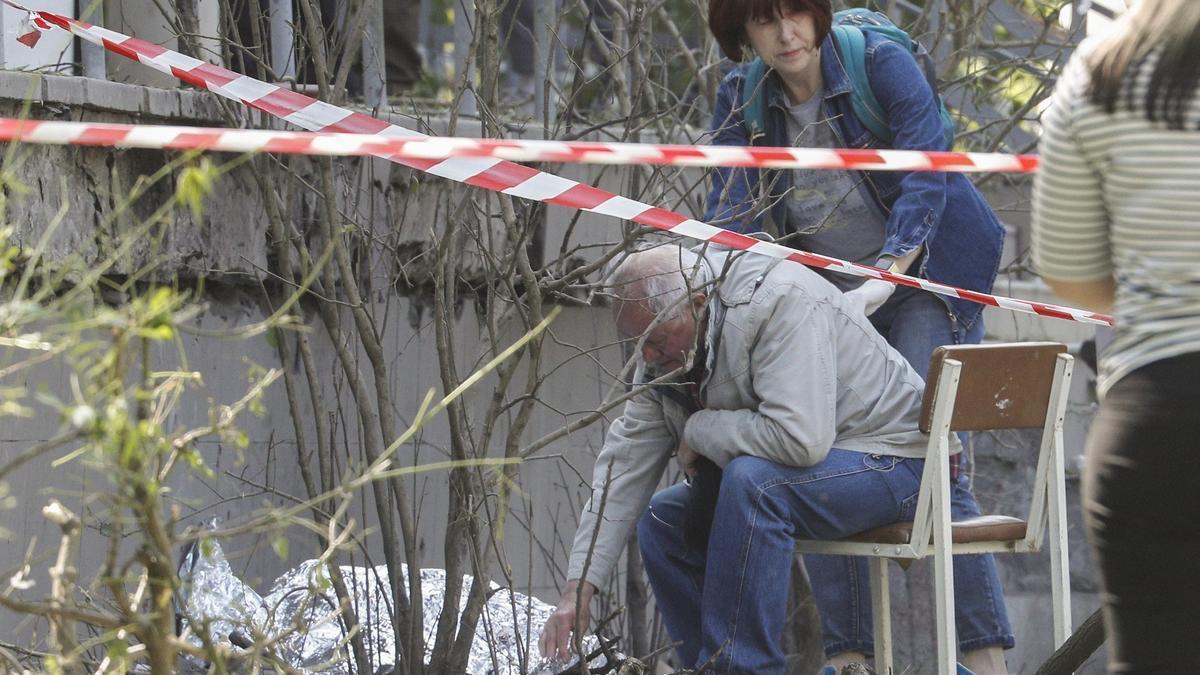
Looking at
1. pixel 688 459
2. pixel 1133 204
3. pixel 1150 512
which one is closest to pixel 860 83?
pixel 688 459

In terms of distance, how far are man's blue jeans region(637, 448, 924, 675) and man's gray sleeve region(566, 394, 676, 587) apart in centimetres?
27

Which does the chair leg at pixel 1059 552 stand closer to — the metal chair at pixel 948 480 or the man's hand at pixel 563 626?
the metal chair at pixel 948 480

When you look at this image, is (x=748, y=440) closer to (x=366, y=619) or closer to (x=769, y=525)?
(x=769, y=525)

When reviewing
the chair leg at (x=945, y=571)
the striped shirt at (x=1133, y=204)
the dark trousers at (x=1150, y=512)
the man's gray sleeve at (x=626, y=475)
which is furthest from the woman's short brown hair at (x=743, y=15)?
the dark trousers at (x=1150, y=512)

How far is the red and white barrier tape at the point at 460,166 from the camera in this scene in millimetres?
3383

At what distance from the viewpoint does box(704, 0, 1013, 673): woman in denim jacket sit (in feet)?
13.1

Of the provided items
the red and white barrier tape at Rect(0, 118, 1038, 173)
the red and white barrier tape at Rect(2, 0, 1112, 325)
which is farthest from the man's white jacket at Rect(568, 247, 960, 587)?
the red and white barrier tape at Rect(0, 118, 1038, 173)

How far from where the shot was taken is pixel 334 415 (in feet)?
13.3

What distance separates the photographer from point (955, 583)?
411 cm

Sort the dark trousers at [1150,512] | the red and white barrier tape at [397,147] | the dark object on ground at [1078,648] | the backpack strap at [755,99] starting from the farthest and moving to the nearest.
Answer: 1. the backpack strap at [755,99]
2. the dark object on ground at [1078,648]
3. the red and white barrier tape at [397,147]
4. the dark trousers at [1150,512]

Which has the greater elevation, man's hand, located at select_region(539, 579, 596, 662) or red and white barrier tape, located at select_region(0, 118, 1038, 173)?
red and white barrier tape, located at select_region(0, 118, 1038, 173)

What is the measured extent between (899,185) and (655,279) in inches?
30.4

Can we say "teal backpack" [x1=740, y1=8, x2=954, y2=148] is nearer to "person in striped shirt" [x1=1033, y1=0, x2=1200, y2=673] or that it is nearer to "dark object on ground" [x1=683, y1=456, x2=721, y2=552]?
"dark object on ground" [x1=683, y1=456, x2=721, y2=552]

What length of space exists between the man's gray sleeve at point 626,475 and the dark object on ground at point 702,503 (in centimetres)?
15
